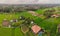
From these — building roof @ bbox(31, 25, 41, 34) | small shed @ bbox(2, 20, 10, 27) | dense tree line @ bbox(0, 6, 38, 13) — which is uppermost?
dense tree line @ bbox(0, 6, 38, 13)

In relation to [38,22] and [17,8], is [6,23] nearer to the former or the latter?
[17,8]

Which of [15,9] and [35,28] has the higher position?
[15,9]

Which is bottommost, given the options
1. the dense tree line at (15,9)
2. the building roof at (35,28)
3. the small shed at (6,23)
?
the building roof at (35,28)

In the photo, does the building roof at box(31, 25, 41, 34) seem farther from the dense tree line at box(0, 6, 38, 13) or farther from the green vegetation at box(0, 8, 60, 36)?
the dense tree line at box(0, 6, 38, 13)

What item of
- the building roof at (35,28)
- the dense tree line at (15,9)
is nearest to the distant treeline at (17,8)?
the dense tree line at (15,9)

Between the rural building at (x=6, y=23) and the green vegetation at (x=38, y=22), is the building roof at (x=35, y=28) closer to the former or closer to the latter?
the green vegetation at (x=38, y=22)

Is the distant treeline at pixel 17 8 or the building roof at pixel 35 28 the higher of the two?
the distant treeline at pixel 17 8

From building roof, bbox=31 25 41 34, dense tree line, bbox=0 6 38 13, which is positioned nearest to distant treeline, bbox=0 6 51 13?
dense tree line, bbox=0 6 38 13

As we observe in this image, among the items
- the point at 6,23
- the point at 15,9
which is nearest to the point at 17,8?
the point at 15,9

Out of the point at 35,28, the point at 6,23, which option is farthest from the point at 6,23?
the point at 35,28

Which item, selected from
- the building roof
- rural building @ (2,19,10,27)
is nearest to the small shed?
rural building @ (2,19,10,27)

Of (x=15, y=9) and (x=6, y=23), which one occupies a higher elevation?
(x=15, y=9)

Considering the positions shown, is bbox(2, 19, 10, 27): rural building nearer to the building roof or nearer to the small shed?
the small shed

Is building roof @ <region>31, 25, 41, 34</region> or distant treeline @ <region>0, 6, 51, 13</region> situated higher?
distant treeline @ <region>0, 6, 51, 13</region>
